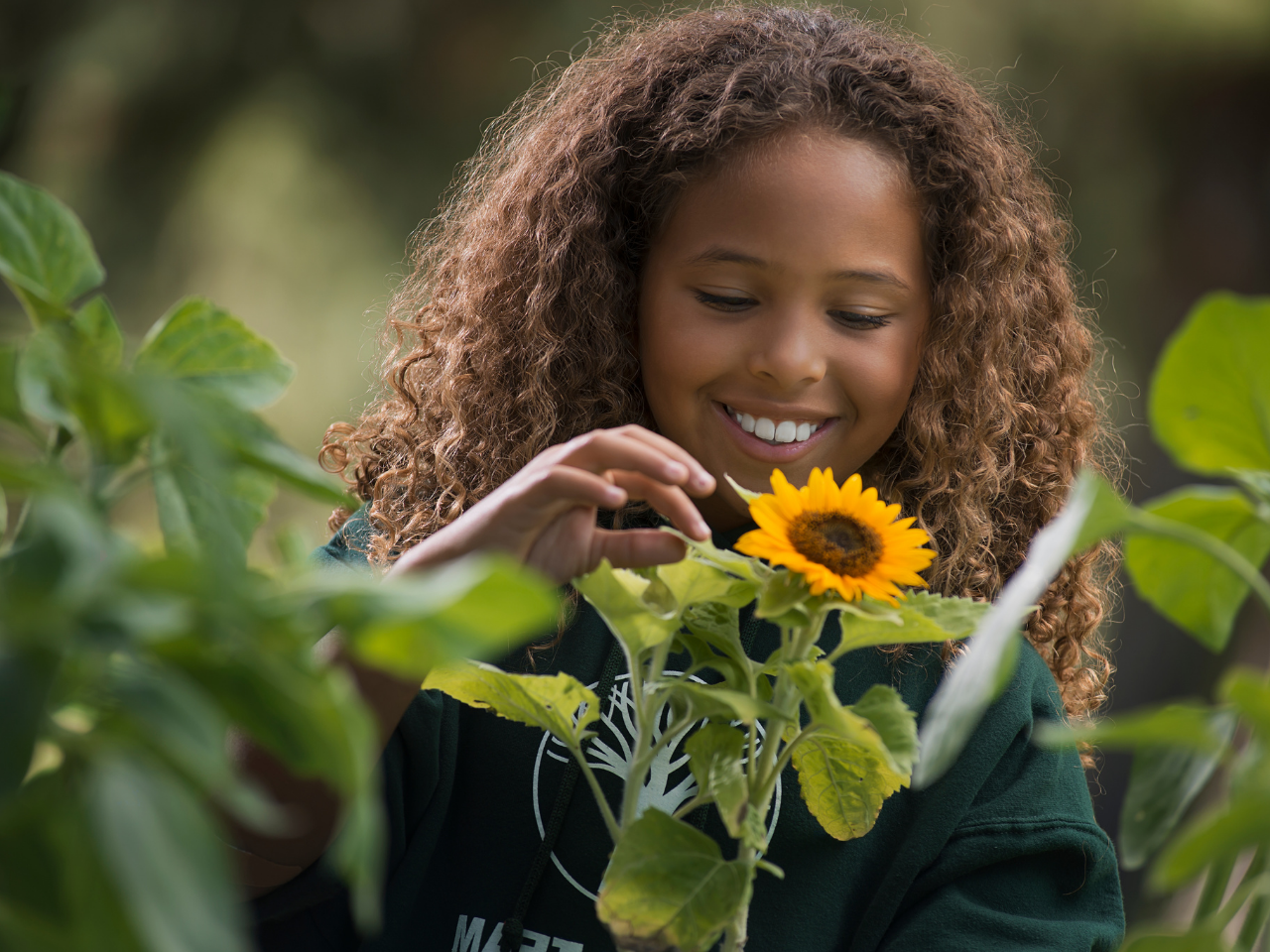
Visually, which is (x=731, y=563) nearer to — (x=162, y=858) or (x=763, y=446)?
(x=162, y=858)

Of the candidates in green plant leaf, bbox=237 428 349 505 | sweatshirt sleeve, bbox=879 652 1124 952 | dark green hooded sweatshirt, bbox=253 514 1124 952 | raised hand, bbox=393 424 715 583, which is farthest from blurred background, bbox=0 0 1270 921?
green plant leaf, bbox=237 428 349 505

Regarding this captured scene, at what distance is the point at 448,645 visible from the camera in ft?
0.51

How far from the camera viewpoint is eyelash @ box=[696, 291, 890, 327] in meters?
0.63

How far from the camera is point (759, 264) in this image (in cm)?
61

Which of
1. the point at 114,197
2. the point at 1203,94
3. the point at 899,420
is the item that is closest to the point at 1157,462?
the point at 1203,94

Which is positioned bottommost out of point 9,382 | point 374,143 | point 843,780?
point 843,780

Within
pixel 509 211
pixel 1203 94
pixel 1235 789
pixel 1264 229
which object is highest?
pixel 1203 94

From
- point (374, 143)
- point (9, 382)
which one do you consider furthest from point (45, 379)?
point (374, 143)

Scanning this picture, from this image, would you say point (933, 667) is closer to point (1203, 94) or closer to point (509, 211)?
point (509, 211)

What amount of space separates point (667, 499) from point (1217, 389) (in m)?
0.21

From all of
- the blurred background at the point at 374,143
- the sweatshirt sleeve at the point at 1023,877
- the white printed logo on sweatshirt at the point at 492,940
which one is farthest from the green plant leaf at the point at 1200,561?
the blurred background at the point at 374,143

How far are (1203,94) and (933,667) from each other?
5.81 ft

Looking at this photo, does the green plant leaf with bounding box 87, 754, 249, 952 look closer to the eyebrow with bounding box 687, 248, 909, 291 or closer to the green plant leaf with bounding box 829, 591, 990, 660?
the green plant leaf with bounding box 829, 591, 990, 660


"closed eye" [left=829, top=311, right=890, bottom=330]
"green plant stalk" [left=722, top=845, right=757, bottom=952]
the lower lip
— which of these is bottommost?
"green plant stalk" [left=722, top=845, right=757, bottom=952]
